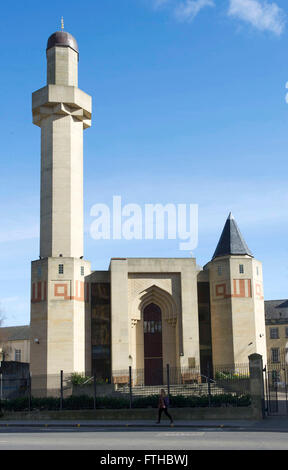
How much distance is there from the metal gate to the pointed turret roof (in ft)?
32.6

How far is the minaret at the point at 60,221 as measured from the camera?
42.6m

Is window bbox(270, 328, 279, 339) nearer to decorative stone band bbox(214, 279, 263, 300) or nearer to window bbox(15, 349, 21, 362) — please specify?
decorative stone band bbox(214, 279, 263, 300)

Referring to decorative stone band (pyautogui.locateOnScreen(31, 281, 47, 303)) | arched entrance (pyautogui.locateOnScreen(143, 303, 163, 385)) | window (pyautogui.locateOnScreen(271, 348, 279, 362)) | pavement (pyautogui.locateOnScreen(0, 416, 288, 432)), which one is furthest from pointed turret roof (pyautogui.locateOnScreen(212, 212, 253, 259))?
window (pyautogui.locateOnScreen(271, 348, 279, 362))

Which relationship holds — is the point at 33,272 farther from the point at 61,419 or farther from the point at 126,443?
the point at 126,443

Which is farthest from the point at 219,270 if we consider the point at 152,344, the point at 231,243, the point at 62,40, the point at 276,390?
the point at 62,40

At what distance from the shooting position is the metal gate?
96.0 feet

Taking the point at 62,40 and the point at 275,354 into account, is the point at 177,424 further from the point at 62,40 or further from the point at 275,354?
the point at 275,354

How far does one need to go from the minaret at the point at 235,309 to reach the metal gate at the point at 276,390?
2.93 meters

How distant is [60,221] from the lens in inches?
1799

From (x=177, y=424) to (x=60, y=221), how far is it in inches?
947

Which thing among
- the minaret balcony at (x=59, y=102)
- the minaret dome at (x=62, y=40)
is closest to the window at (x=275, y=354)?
the minaret balcony at (x=59, y=102)

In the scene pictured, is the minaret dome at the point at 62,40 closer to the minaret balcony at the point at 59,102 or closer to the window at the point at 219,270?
the minaret balcony at the point at 59,102
